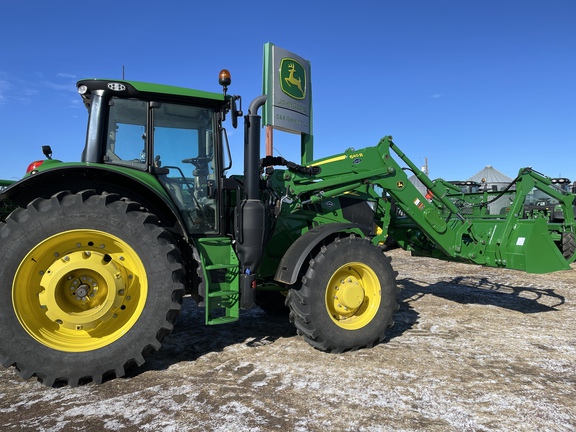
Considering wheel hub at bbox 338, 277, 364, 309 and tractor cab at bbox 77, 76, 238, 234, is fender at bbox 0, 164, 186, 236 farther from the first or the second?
wheel hub at bbox 338, 277, 364, 309

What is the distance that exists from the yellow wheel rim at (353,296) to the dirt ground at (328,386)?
348 mm

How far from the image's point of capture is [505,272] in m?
9.74

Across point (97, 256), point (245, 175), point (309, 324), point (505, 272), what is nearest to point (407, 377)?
point (309, 324)

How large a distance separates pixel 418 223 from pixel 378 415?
111 inches

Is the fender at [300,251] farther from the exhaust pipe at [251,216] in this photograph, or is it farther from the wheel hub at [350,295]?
the wheel hub at [350,295]

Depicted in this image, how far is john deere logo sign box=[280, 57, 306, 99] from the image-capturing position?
1238 centimetres

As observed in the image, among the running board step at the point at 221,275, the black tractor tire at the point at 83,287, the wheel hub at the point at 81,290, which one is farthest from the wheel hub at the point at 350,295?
the wheel hub at the point at 81,290

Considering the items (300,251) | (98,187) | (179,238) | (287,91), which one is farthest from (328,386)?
(287,91)

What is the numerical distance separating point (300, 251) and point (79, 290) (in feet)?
6.46

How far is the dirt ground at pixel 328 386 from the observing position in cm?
285

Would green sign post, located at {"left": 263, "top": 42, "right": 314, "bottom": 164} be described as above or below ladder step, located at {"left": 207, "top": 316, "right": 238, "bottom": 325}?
above

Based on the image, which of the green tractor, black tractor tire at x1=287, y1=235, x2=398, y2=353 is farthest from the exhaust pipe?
black tractor tire at x1=287, y1=235, x2=398, y2=353

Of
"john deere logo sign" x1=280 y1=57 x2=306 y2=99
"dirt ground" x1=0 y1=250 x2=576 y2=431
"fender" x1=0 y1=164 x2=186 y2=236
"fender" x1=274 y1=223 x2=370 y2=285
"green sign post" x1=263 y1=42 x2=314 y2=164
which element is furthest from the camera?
"john deere logo sign" x1=280 y1=57 x2=306 y2=99

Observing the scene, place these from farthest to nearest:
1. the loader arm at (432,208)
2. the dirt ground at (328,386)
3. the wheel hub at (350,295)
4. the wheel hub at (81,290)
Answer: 1. the loader arm at (432,208)
2. the wheel hub at (350,295)
3. the wheel hub at (81,290)
4. the dirt ground at (328,386)
